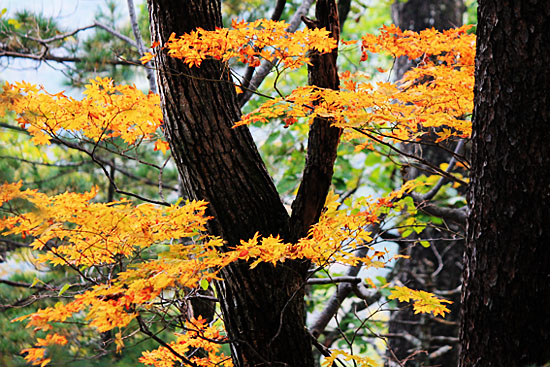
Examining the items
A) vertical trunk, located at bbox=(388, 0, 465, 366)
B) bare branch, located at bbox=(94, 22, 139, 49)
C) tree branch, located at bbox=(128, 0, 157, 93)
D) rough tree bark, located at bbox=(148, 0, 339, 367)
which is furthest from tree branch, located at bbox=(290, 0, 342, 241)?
vertical trunk, located at bbox=(388, 0, 465, 366)

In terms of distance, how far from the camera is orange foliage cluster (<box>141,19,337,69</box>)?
1674 mm

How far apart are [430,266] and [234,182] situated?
9.63 ft

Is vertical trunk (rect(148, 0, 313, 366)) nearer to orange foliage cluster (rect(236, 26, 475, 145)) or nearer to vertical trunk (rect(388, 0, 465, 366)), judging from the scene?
orange foliage cluster (rect(236, 26, 475, 145))

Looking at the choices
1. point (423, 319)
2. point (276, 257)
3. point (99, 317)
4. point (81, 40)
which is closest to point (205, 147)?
point (276, 257)

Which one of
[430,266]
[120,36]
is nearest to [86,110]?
[120,36]

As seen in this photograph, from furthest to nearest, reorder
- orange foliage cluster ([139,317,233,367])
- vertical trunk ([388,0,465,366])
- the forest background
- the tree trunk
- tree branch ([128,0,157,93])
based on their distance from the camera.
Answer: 1. vertical trunk ([388,0,465,366])
2. the forest background
3. tree branch ([128,0,157,93])
4. orange foliage cluster ([139,317,233,367])
5. the tree trunk

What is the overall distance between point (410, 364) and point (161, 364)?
2935mm

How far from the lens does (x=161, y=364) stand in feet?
6.91

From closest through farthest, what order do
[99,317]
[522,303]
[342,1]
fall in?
[99,317] → [522,303] → [342,1]

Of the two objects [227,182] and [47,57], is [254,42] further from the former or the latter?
[47,57]

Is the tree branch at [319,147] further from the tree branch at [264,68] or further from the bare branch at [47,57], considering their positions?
the bare branch at [47,57]

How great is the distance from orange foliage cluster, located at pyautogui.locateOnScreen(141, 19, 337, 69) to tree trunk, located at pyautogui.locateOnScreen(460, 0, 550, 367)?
0.59 meters

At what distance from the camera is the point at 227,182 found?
2014 millimetres

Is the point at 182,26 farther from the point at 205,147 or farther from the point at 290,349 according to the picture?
the point at 290,349
